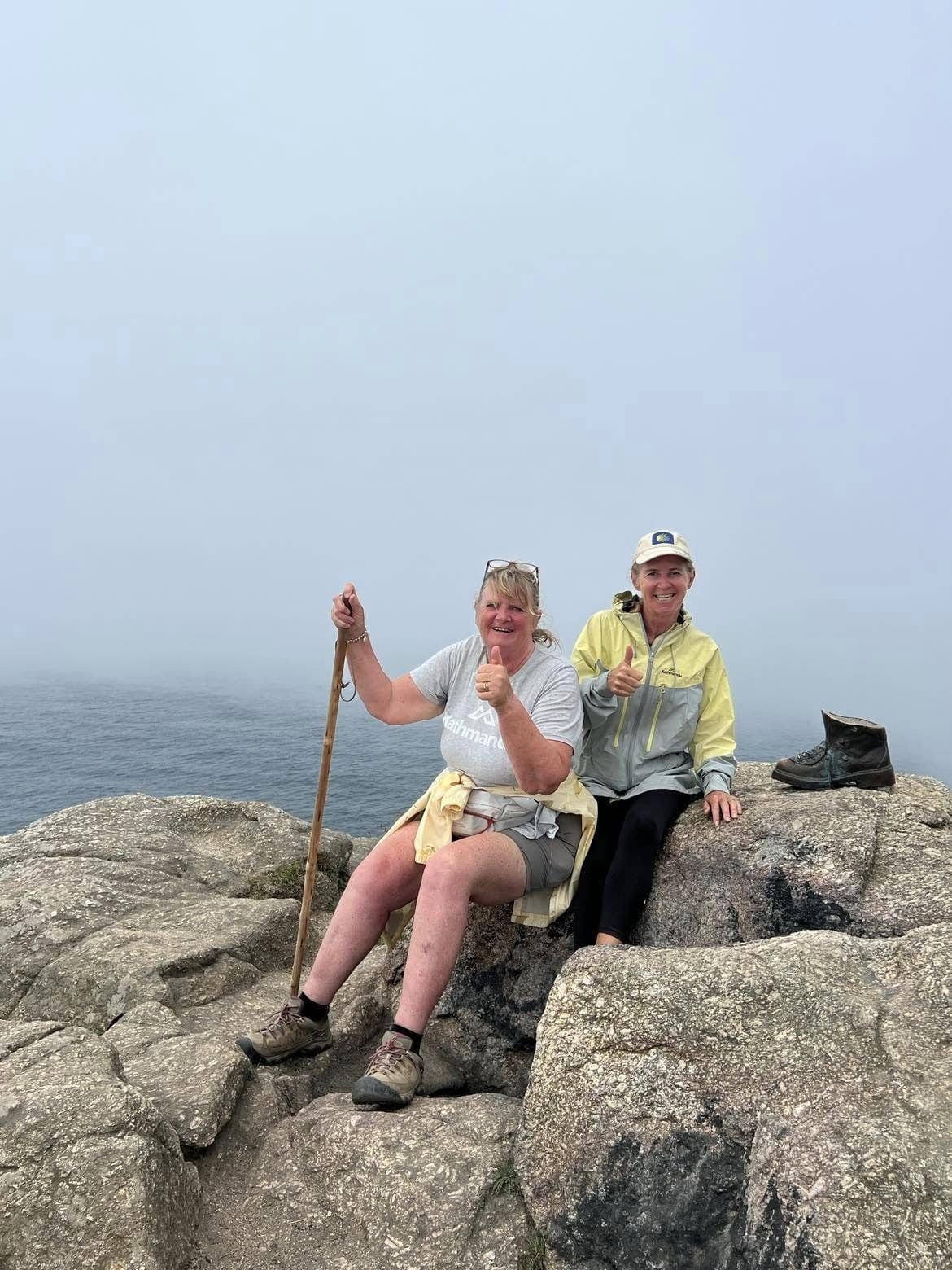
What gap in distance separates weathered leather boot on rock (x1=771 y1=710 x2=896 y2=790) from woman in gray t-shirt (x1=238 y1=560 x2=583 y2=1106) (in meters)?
2.83

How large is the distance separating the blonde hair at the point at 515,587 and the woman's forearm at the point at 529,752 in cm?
111

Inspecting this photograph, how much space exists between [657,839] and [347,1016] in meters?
3.50

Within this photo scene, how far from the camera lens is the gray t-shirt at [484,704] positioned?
22.4ft

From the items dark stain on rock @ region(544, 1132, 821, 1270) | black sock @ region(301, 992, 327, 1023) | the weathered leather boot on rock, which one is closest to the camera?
dark stain on rock @ region(544, 1132, 821, 1270)

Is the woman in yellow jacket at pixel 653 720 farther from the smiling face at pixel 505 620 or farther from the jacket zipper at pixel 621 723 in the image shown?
the smiling face at pixel 505 620

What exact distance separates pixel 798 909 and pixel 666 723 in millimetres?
2051

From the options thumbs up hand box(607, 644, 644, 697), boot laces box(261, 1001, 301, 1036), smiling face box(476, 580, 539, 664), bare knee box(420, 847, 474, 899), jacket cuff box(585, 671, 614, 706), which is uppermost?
smiling face box(476, 580, 539, 664)

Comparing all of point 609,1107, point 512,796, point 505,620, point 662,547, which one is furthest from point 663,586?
point 609,1107

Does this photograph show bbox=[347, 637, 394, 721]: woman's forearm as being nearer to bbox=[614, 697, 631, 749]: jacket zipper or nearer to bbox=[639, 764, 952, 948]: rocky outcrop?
bbox=[614, 697, 631, 749]: jacket zipper

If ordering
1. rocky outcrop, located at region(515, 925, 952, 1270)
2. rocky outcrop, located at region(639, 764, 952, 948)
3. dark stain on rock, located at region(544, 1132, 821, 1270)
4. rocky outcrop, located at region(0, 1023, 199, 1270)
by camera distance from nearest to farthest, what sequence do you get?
rocky outcrop, located at region(515, 925, 952, 1270) → dark stain on rock, located at region(544, 1132, 821, 1270) → rocky outcrop, located at region(0, 1023, 199, 1270) → rocky outcrop, located at region(639, 764, 952, 948)

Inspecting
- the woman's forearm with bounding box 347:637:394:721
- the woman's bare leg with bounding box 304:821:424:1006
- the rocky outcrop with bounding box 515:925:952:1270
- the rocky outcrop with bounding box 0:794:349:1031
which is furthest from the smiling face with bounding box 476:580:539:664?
the rocky outcrop with bounding box 0:794:349:1031

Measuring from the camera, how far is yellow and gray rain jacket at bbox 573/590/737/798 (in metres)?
7.79

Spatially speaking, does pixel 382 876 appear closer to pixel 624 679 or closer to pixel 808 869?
pixel 624 679

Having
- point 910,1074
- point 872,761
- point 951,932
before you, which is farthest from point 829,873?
point 910,1074
